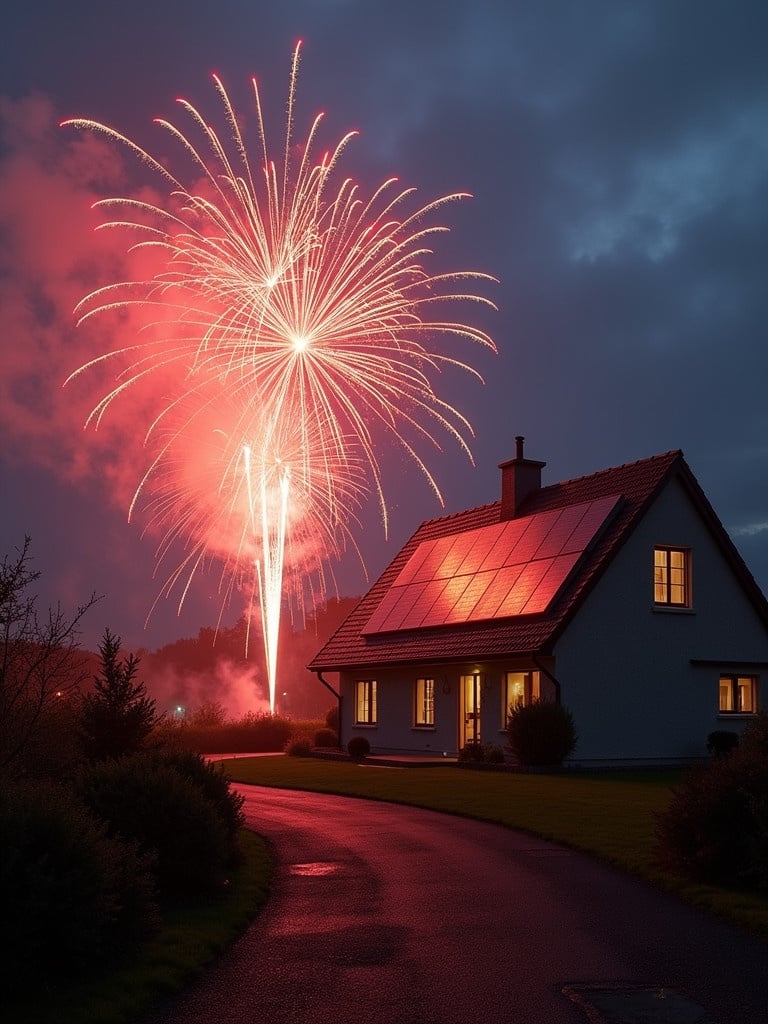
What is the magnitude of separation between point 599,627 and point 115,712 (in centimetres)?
1398

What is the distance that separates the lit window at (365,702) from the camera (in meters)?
37.4

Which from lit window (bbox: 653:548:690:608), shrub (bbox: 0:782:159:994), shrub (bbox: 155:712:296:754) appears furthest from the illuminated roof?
shrub (bbox: 0:782:159:994)

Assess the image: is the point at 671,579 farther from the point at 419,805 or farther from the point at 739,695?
the point at 419,805

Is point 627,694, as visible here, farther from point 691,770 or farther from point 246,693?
point 246,693

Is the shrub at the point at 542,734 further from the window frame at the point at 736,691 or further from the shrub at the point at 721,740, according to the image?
the window frame at the point at 736,691

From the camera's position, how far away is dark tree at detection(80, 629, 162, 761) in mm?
19562

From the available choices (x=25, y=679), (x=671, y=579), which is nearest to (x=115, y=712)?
(x=25, y=679)

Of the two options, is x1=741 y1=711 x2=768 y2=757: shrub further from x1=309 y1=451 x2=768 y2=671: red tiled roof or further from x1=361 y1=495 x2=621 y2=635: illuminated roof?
x1=361 y1=495 x2=621 y2=635: illuminated roof

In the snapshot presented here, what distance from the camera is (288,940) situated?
30.9 ft

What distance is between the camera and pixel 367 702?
3766 centimetres

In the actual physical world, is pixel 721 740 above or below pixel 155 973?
above

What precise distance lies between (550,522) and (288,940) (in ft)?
77.8

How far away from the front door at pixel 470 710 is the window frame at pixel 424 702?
1.67 metres

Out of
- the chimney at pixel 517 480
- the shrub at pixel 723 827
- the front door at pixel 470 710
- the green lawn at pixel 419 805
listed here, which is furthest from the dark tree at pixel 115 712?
the chimney at pixel 517 480
